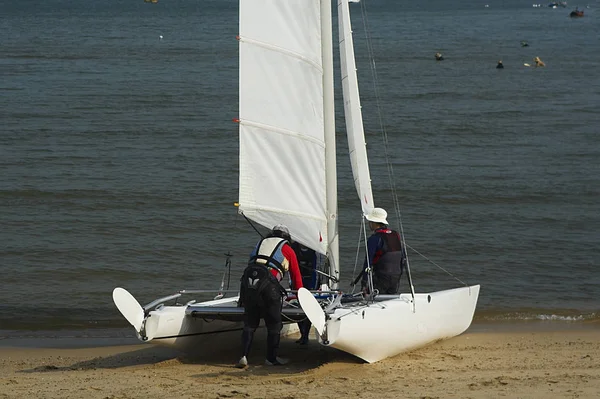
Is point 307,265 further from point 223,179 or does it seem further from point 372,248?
point 223,179

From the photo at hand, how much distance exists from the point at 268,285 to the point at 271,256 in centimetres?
30

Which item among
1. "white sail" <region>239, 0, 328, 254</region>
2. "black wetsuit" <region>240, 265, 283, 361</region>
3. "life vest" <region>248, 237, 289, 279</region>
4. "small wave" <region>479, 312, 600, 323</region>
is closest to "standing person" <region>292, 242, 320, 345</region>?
"white sail" <region>239, 0, 328, 254</region>

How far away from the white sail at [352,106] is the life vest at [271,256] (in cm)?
159

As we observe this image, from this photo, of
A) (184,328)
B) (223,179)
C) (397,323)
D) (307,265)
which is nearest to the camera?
(397,323)

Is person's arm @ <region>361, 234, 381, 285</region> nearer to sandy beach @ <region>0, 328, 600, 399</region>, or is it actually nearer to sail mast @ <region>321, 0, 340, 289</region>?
sail mast @ <region>321, 0, 340, 289</region>

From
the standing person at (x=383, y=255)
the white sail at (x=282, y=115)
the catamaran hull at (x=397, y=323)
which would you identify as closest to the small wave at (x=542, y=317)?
the catamaran hull at (x=397, y=323)

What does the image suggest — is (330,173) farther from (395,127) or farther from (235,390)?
(395,127)

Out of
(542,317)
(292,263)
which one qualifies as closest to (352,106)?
(292,263)

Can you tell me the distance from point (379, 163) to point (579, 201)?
5535mm

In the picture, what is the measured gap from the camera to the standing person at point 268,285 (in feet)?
31.7

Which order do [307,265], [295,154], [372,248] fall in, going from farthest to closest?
[307,265]
[295,154]
[372,248]

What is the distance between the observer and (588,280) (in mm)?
15477

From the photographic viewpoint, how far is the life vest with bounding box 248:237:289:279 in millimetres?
9758

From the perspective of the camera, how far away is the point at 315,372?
380 inches
